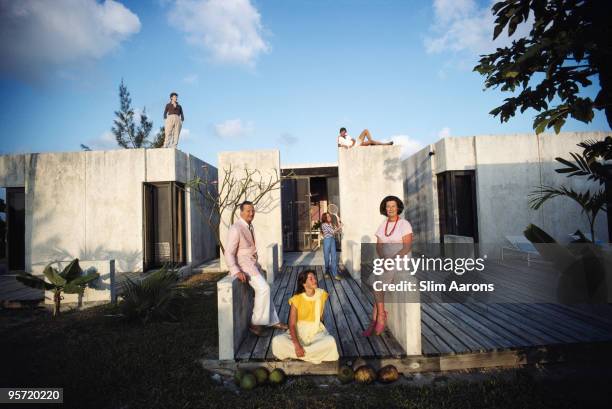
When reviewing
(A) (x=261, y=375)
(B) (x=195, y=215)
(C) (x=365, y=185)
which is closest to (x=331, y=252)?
(C) (x=365, y=185)

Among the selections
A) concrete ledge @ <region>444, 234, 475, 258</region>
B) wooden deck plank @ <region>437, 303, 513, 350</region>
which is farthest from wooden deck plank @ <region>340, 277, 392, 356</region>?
concrete ledge @ <region>444, 234, 475, 258</region>

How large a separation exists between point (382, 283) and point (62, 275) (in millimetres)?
5599

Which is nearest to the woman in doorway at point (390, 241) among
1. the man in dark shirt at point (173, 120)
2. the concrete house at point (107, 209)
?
the concrete house at point (107, 209)

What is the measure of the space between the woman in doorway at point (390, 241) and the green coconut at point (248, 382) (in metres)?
1.45

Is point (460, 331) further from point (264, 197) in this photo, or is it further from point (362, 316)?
point (264, 197)

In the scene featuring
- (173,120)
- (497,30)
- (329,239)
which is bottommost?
(329,239)

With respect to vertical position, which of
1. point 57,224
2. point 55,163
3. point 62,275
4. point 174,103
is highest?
point 174,103

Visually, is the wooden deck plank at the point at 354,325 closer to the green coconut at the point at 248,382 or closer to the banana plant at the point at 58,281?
the green coconut at the point at 248,382

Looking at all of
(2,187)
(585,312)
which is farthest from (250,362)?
(2,187)

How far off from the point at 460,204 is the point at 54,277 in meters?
10.2

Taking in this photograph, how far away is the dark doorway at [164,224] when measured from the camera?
8.20 metres

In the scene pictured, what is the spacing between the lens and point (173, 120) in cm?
886

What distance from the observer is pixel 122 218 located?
8.05 meters

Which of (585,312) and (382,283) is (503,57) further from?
(585,312)
